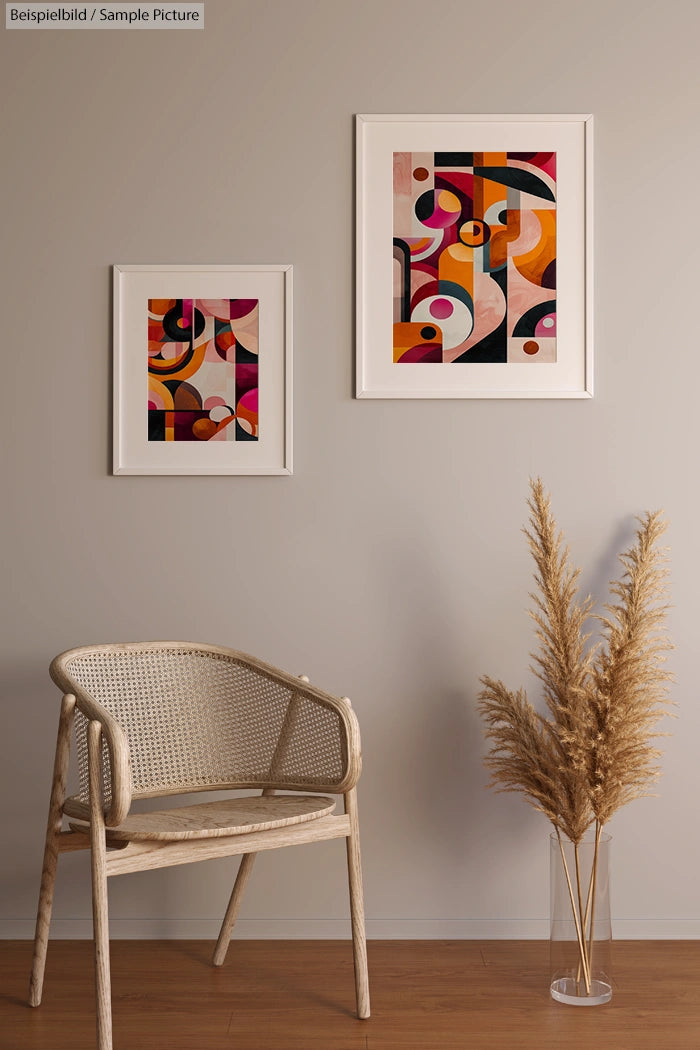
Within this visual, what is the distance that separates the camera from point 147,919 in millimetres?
2445

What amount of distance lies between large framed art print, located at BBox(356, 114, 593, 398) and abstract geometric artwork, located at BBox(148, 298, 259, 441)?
30 cm

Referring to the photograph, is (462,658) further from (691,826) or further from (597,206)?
(597,206)

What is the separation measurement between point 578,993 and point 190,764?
1004 millimetres

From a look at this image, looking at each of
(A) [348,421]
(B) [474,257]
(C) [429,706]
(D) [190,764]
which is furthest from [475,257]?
(D) [190,764]

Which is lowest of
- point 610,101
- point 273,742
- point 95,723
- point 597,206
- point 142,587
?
point 273,742

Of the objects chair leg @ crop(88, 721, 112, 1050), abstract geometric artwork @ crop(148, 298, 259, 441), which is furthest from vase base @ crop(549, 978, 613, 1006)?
abstract geometric artwork @ crop(148, 298, 259, 441)

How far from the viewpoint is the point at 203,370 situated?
8.13ft

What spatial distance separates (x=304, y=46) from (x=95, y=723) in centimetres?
180

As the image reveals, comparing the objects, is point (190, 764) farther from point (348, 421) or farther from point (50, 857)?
point (348, 421)

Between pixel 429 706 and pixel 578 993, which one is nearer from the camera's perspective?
pixel 578 993

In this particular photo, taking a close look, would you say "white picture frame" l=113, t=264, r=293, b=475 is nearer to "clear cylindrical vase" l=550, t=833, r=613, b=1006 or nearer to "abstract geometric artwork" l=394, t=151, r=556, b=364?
"abstract geometric artwork" l=394, t=151, r=556, b=364

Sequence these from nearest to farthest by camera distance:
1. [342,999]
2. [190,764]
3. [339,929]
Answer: [342,999], [190,764], [339,929]

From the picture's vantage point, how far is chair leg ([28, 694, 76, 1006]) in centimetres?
200

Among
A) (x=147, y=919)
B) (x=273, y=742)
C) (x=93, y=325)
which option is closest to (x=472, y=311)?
(x=93, y=325)
